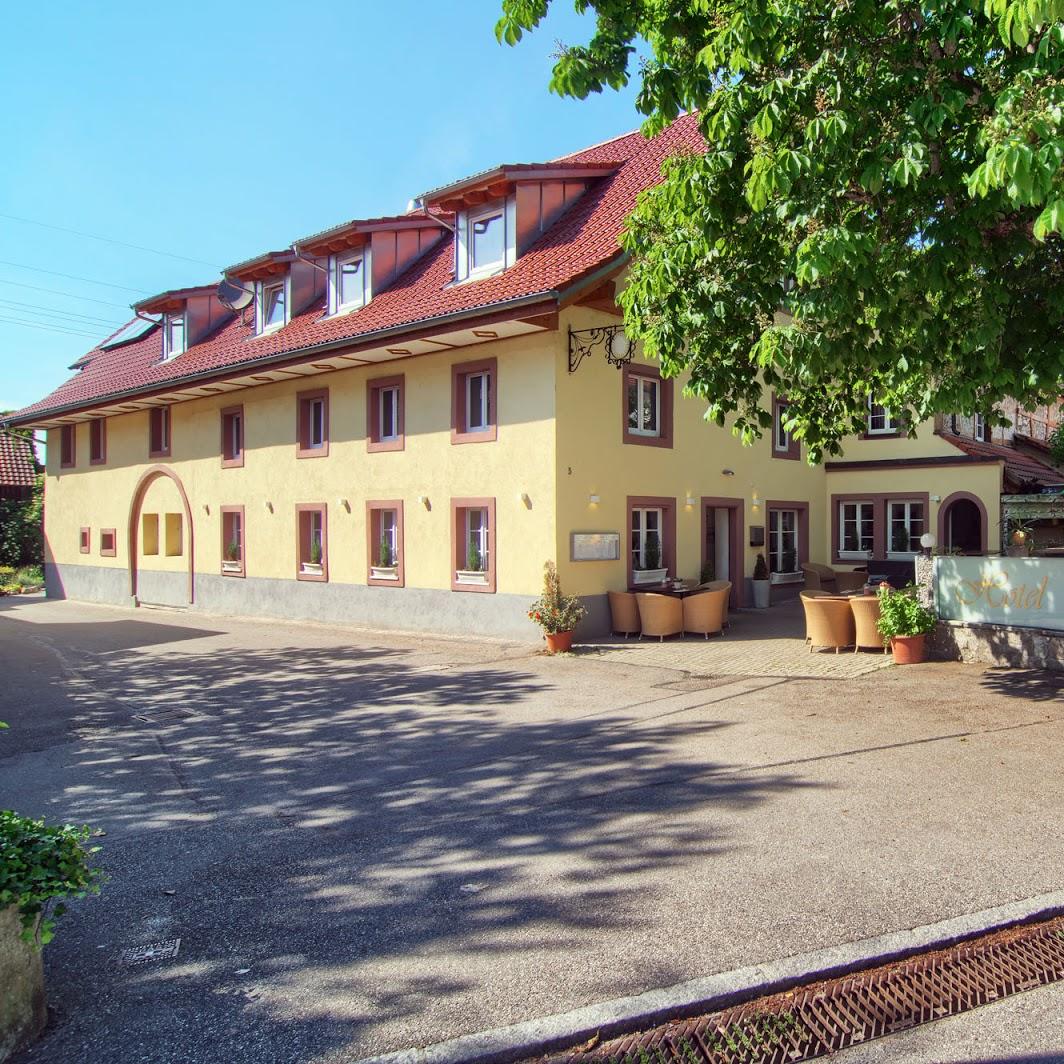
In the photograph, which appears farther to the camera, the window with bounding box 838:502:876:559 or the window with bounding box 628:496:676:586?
the window with bounding box 838:502:876:559

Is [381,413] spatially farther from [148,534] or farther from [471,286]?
[148,534]

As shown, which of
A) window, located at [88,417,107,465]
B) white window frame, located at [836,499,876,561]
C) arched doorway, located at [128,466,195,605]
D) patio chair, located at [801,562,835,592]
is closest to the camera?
patio chair, located at [801,562,835,592]

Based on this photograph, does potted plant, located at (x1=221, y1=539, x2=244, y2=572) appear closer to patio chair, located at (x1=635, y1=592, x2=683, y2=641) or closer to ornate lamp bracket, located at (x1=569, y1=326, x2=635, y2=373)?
ornate lamp bracket, located at (x1=569, y1=326, x2=635, y2=373)

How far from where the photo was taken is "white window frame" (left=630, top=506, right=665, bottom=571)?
1565 cm

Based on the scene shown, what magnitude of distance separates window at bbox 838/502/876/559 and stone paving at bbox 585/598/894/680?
7.45 m

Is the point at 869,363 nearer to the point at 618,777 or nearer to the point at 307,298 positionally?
the point at 618,777

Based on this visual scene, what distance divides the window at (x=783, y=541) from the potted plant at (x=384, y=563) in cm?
865

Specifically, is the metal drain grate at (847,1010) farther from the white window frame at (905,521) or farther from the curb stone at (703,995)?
the white window frame at (905,521)

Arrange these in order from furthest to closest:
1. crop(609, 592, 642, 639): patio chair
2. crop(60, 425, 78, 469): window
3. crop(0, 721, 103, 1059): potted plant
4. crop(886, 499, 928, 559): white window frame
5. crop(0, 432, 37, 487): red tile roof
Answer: crop(0, 432, 37, 487): red tile roof → crop(60, 425, 78, 469): window → crop(886, 499, 928, 559): white window frame → crop(609, 592, 642, 639): patio chair → crop(0, 721, 103, 1059): potted plant

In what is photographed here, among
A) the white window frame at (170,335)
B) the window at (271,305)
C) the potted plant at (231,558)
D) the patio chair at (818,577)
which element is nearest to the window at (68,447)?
the white window frame at (170,335)

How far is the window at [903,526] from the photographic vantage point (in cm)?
2188

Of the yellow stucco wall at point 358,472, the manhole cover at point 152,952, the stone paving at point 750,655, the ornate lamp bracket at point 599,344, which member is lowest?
the manhole cover at point 152,952

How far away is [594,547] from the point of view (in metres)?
14.4

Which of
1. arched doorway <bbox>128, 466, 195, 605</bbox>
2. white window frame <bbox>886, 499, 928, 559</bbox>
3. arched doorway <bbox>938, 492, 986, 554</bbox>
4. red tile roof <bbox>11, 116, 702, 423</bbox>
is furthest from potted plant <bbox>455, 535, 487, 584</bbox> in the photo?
arched doorway <bbox>938, 492, 986, 554</bbox>
